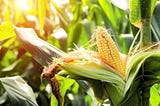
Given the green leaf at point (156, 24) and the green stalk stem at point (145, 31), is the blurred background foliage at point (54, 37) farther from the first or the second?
the green stalk stem at point (145, 31)

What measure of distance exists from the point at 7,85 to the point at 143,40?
0.50m

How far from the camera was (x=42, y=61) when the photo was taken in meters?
1.23

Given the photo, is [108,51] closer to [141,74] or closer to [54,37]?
[141,74]

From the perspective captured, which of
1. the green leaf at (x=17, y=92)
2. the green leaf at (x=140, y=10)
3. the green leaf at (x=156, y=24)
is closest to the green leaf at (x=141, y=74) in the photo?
the green leaf at (x=140, y=10)

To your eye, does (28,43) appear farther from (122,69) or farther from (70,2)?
(70,2)

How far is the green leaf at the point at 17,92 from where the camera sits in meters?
1.30

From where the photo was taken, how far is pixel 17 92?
1.33 meters

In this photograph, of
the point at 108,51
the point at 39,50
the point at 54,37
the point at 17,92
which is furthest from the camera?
the point at 54,37

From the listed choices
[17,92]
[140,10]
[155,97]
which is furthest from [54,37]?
[140,10]

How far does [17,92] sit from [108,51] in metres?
0.43

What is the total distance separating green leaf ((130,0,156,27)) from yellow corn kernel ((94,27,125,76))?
0.38 feet

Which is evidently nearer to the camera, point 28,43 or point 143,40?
point 143,40

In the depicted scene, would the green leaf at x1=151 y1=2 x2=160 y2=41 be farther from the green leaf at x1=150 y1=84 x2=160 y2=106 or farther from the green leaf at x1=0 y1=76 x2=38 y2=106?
the green leaf at x1=0 y1=76 x2=38 y2=106

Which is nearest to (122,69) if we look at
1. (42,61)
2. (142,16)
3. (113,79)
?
(113,79)
